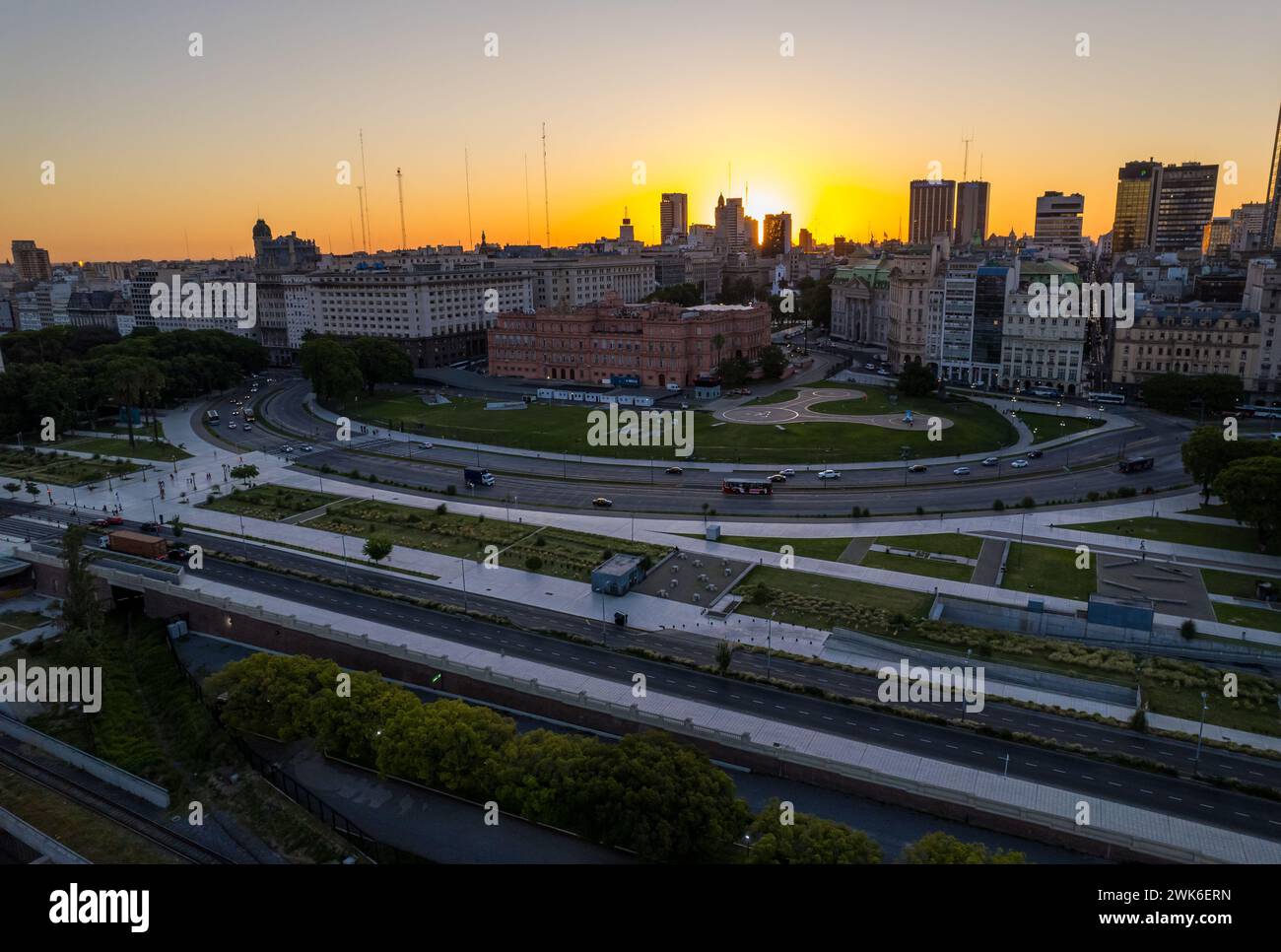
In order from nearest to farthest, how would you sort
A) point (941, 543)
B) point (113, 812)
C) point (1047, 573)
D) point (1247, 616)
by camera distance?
point (113, 812), point (1247, 616), point (1047, 573), point (941, 543)

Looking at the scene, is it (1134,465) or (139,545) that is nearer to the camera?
(139,545)

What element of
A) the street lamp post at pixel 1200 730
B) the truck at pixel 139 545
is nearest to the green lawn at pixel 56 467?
the truck at pixel 139 545

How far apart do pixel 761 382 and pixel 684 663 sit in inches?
3165

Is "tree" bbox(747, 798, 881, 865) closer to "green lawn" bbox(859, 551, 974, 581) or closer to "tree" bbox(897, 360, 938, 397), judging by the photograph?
"green lawn" bbox(859, 551, 974, 581)

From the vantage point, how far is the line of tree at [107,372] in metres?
92.8

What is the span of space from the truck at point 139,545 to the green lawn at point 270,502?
9.18 m

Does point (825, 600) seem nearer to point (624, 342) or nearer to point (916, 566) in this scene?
point (916, 566)

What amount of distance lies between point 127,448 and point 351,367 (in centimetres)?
2757

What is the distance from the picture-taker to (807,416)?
309ft

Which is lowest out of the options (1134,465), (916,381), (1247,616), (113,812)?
(113,812)

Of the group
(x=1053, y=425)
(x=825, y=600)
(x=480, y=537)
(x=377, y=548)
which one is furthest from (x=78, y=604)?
(x=1053, y=425)

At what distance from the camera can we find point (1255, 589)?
48.9m
